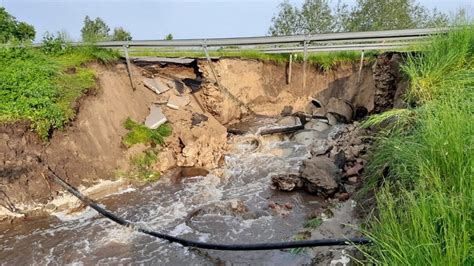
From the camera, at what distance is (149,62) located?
1320 cm

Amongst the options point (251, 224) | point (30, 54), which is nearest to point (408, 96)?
point (251, 224)

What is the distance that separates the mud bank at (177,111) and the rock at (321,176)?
1.83ft

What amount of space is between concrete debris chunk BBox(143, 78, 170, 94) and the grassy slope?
8116 millimetres

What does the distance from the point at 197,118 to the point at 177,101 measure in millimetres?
940

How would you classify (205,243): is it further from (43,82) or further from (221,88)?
(221,88)

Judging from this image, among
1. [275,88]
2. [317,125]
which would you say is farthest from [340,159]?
[275,88]

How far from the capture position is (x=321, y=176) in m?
8.06

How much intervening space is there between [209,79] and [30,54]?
567 cm

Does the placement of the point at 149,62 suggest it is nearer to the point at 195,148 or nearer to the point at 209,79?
the point at 209,79

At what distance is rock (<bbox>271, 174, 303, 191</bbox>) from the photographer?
27.7ft

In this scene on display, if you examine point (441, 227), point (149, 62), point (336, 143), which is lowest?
point (336, 143)

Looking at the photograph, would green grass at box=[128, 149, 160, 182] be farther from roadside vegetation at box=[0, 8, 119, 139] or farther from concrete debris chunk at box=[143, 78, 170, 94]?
concrete debris chunk at box=[143, 78, 170, 94]

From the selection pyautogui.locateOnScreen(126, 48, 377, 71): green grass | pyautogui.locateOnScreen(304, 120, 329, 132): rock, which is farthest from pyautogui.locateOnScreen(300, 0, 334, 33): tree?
pyautogui.locateOnScreen(304, 120, 329, 132): rock

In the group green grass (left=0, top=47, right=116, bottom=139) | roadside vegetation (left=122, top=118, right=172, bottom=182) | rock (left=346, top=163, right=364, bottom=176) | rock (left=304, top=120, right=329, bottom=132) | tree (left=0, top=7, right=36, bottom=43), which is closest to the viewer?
rock (left=346, top=163, right=364, bottom=176)
